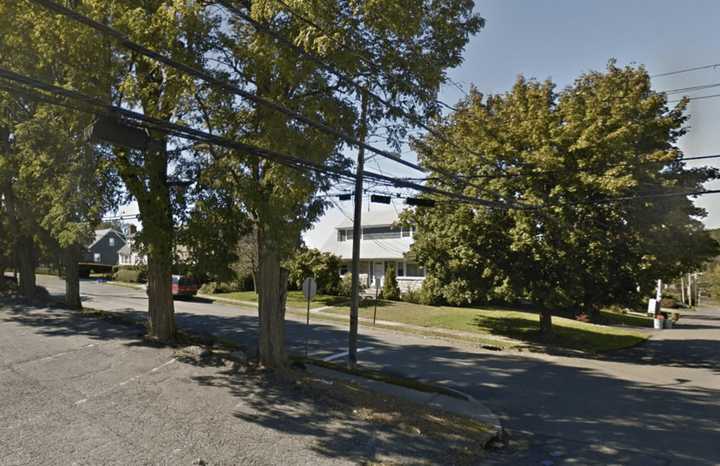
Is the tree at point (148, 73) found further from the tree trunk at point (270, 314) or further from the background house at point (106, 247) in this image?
the background house at point (106, 247)

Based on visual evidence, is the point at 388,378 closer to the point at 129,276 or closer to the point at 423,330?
the point at 423,330

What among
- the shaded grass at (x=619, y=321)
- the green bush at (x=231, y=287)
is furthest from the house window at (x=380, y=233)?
the shaded grass at (x=619, y=321)

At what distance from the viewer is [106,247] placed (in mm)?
72250

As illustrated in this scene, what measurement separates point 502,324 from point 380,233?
15126 mm

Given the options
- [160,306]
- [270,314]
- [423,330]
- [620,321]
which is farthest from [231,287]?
[270,314]

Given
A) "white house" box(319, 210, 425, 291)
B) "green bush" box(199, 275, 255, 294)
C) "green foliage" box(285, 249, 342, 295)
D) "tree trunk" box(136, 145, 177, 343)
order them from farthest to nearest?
1. "green bush" box(199, 275, 255, 294)
2. "white house" box(319, 210, 425, 291)
3. "green foliage" box(285, 249, 342, 295)
4. "tree trunk" box(136, 145, 177, 343)

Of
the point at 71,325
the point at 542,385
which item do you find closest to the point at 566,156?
the point at 542,385

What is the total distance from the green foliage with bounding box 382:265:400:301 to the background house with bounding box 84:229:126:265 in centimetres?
5320

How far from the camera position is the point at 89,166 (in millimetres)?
11898

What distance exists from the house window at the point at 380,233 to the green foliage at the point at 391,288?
175 inches

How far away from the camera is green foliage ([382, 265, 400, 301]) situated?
1219 inches

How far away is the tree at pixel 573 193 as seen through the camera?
16.5 metres

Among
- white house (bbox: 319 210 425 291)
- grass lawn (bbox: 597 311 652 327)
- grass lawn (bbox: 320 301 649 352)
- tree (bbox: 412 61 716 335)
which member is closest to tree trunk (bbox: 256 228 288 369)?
tree (bbox: 412 61 716 335)

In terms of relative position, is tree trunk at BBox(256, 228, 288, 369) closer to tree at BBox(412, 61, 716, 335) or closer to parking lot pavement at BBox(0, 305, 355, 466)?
parking lot pavement at BBox(0, 305, 355, 466)
